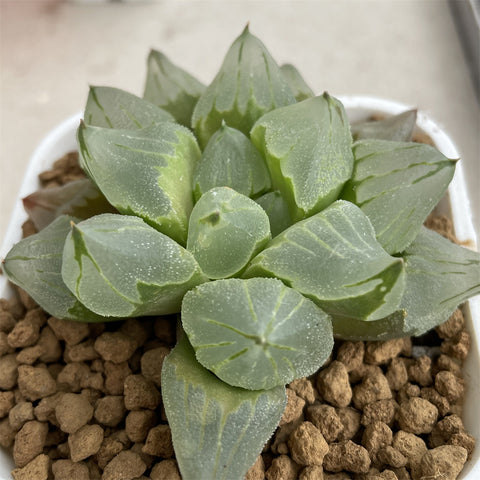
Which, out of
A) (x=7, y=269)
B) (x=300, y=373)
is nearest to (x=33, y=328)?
(x=7, y=269)

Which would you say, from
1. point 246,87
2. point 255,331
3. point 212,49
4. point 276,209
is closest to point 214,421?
point 255,331

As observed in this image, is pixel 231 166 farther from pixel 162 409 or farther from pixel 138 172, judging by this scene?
pixel 162 409

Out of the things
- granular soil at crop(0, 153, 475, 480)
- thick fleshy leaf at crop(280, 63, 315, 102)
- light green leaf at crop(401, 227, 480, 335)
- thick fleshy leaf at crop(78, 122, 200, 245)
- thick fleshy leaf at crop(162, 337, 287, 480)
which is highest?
thick fleshy leaf at crop(280, 63, 315, 102)

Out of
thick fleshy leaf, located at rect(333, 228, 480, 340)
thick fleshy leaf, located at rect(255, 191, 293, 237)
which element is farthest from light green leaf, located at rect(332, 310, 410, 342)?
thick fleshy leaf, located at rect(255, 191, 293, 237)

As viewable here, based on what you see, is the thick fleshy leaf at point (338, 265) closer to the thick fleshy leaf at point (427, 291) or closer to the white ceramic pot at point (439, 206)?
the thick fleshy leaf at point (427, 291)

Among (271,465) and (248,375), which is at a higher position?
(248,375)

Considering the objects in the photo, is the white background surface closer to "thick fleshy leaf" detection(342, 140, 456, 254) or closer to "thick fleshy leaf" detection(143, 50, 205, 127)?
"thick fleshy leaf" detection(143, 50, 205, 127)

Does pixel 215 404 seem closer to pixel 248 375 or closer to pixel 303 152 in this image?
pixel 248 375
